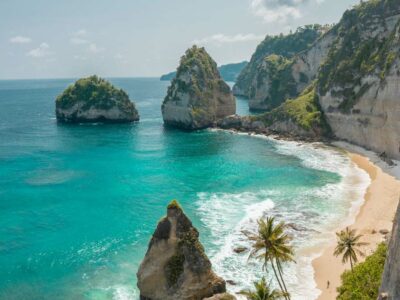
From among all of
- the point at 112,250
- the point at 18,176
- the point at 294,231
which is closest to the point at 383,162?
the point at 294,231

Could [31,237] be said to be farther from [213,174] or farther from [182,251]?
[213,174]

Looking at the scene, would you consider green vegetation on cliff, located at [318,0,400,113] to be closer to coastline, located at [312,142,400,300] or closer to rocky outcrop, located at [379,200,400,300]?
coastline, located at [312,142,400,300]

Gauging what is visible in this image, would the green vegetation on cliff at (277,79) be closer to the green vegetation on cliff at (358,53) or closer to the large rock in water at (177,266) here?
the green vegetation on cliff at (358,53)

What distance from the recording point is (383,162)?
8838 centimetres

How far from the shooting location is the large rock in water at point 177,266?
38094 millimetres

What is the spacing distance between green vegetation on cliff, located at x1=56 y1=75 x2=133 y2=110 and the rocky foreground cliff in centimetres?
12680

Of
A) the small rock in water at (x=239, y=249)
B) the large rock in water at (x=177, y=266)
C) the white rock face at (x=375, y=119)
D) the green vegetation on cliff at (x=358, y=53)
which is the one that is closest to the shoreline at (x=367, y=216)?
the white rock face at (x=375, y=119)

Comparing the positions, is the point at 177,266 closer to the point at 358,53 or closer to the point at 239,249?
the point at 239,249

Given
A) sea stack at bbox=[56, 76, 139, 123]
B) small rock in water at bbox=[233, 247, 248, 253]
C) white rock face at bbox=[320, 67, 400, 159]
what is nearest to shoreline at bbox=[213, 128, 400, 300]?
white rock face at bbox=[320, 67, 400, 159]

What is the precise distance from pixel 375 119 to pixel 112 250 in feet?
228

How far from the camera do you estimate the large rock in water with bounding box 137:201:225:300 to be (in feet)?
125

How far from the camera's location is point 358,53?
365ft

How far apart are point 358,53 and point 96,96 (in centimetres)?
9747

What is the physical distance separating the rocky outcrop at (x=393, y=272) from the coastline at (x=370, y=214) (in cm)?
1988
